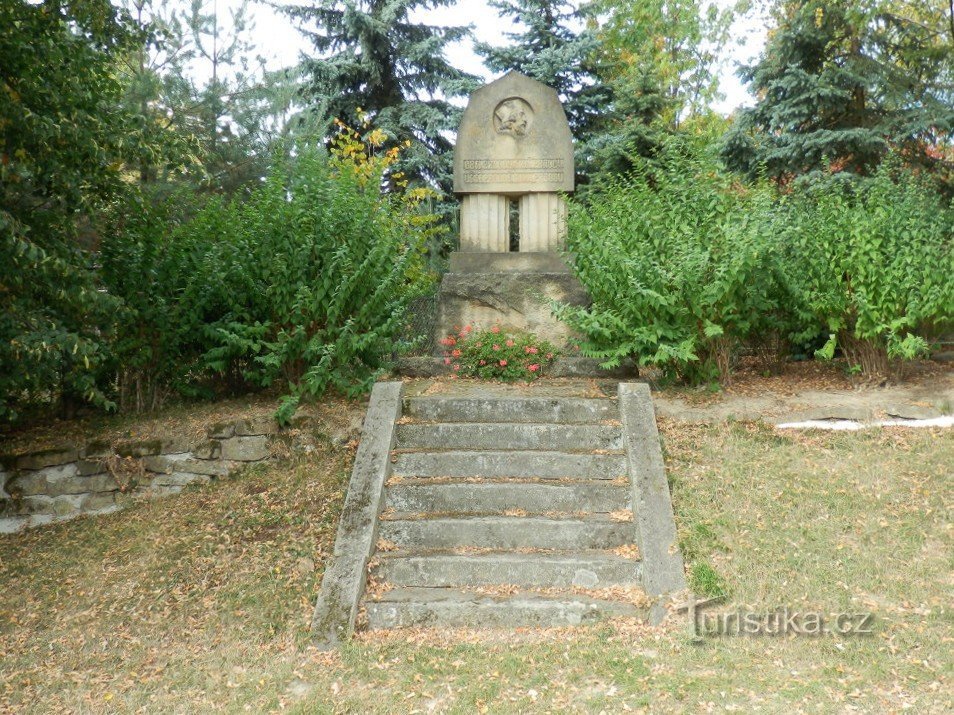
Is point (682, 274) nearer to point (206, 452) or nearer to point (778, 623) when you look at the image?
point (778, 623)

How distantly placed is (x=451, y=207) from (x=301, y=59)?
173 inches

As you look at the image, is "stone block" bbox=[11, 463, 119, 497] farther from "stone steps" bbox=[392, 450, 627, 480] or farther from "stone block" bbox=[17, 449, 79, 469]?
"stone steps" bbox=[392, 450, 627, 480]

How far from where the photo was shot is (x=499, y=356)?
718 cm

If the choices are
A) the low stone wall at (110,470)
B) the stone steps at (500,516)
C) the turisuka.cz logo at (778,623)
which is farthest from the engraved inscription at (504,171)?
the turisuka.cz logo at (778,623)

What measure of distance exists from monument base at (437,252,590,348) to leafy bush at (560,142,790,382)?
668 millimetres

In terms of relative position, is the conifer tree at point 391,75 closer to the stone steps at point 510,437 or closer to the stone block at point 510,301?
the stone block at point 510,301

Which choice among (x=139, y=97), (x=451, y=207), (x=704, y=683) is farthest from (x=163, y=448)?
(x=451, y=207)

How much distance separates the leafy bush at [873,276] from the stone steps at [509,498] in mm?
2775

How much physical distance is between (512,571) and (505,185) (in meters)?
Result: 4.72

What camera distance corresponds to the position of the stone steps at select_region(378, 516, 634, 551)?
4723 mm

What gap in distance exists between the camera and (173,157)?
615 cm

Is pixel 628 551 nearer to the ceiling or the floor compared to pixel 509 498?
nearer to the floor

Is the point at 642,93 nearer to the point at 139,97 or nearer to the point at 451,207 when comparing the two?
the point at 451,207

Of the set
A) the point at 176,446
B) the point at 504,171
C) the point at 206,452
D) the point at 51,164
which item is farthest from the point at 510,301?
the point at 51,164
